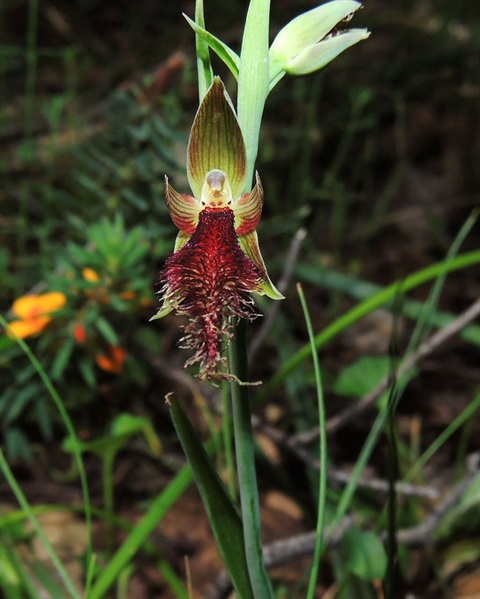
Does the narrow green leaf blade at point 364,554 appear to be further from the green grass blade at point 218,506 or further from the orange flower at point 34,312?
the orange flower at point 34,312

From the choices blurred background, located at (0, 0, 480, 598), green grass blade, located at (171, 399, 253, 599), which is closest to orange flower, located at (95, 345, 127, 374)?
blurred background, located at (0, 0, 480, 598)

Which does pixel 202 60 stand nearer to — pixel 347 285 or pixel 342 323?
pixel 342 323

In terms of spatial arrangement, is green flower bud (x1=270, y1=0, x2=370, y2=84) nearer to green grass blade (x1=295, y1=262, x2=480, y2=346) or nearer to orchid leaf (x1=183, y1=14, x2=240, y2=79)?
orchid leaf (x1=183, y1=14, x2=240, y2=79)

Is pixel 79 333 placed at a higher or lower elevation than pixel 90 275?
lower

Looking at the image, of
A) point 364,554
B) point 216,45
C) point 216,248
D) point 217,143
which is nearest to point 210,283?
point 216,248

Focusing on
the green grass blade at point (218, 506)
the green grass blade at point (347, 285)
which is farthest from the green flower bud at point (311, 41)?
the green grass blade at point (347, 285)

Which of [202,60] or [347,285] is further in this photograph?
[347,285]

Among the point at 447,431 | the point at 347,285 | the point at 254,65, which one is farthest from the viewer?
the point at 347,285

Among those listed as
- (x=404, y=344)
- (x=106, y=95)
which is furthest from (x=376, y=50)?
(x=404, y=344)
